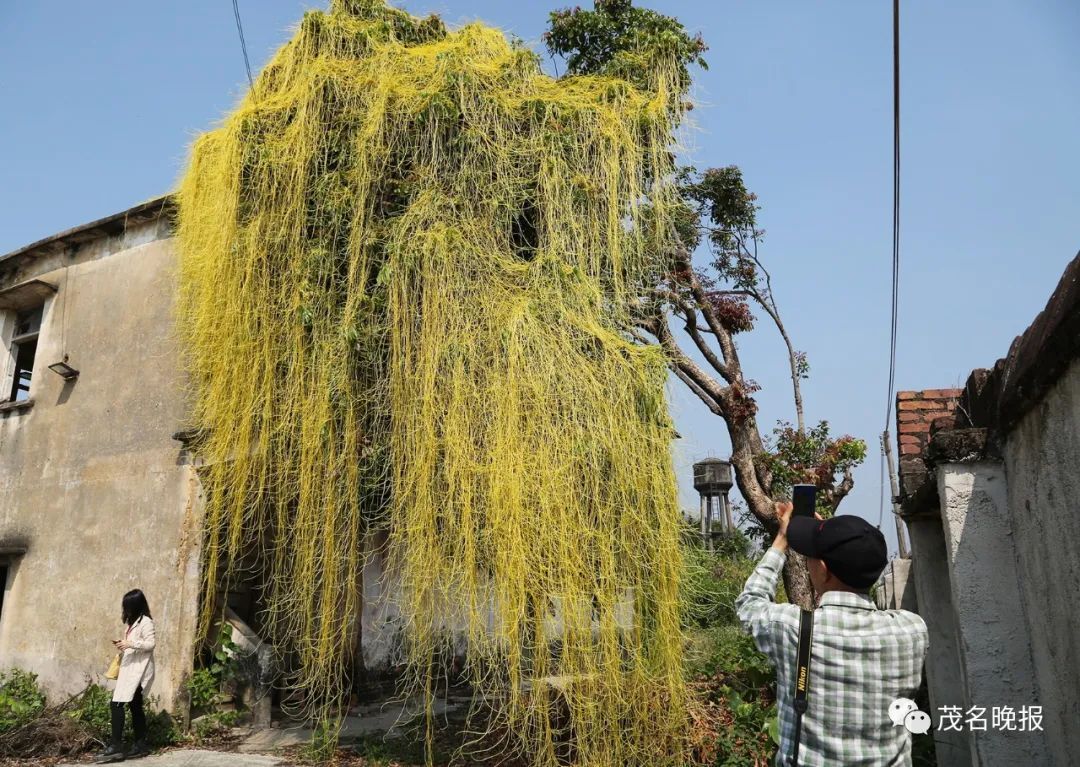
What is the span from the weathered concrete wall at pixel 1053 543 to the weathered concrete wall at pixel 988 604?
0.31ft

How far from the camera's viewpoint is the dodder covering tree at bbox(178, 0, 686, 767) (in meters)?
5.53

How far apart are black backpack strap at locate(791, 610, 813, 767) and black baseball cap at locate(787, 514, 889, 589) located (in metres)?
0.17

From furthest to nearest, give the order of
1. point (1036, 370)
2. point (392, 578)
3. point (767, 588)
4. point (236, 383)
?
point (236, 383) → point (392, 578) → point (1036, 370) → point (767, 588)

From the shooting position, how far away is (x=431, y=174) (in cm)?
694

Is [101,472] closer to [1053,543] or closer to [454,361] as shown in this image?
[454,361]

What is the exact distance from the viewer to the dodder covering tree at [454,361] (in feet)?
18.1

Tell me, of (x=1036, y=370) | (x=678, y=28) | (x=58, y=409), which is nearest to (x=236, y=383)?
(x=58, y=409)

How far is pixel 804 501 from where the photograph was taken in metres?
2.71

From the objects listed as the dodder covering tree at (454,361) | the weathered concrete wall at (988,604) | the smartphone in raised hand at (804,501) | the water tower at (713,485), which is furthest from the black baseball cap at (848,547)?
the water tower at (713,485)

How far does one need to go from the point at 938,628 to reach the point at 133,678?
6.37 metres

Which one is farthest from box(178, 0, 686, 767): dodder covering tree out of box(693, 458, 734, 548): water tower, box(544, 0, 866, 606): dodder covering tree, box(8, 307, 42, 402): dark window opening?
box(693, 458, 734, 548): water tower

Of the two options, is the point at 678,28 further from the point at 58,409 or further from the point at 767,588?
the point at 58,409

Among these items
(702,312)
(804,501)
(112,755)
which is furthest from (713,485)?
(804,501)

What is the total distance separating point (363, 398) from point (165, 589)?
311cm
